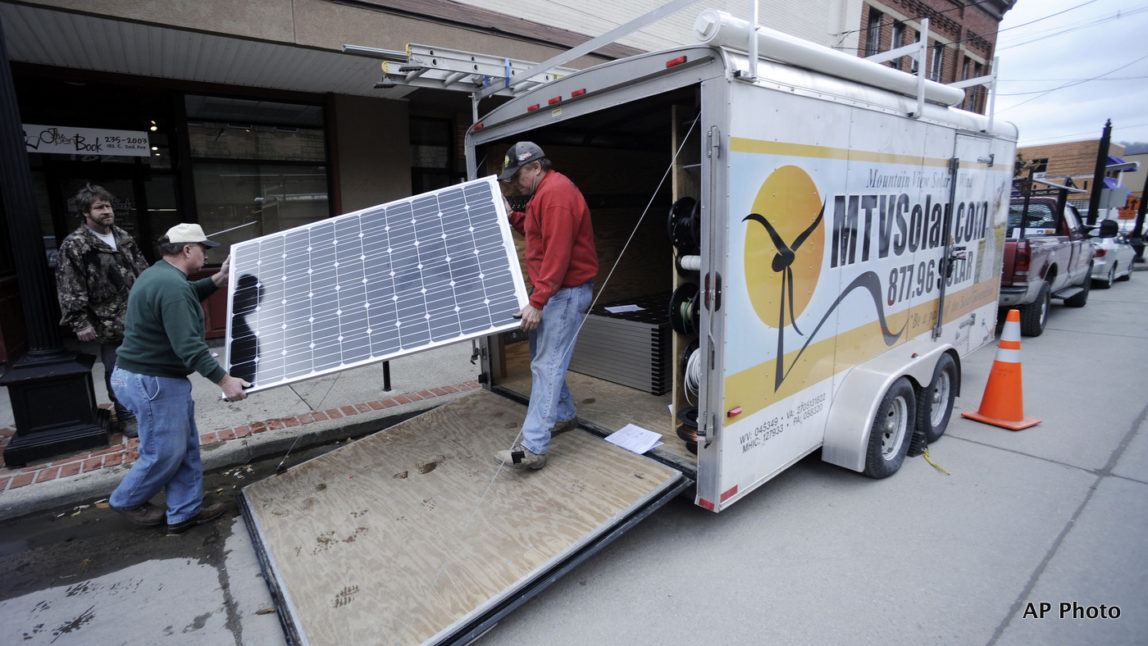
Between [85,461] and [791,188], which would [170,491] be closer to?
[85,461]

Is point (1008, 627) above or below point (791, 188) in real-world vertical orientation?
below

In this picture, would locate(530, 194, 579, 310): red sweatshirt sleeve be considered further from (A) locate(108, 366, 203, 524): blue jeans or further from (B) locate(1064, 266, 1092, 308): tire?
(B) locate(1064, 266, 1092, 308): tire

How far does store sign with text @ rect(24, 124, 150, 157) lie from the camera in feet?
23.9

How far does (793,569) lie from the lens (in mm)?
3246

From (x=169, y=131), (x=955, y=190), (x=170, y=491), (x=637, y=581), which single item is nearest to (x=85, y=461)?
(x=170, y=491)

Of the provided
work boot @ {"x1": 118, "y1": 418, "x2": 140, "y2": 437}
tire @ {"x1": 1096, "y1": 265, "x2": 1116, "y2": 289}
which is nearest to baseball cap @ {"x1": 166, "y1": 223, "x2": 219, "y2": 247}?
work boot @ {"x1": 118, "y1": 418, "x2": 140, "y2": 437}

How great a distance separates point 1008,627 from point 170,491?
15.8ft

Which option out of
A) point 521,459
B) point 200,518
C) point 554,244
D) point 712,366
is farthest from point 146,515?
point 712,366

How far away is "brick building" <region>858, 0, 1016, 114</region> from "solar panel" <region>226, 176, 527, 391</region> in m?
15.8

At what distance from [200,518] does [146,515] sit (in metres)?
→ 0.30

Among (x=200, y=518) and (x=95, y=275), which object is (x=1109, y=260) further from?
(x=95, y=275)

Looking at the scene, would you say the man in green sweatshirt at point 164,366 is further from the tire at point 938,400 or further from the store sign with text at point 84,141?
the store sign with text at point 84,141

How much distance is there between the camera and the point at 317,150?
29.4 ft

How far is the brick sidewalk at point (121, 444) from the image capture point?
4410 millimetres
